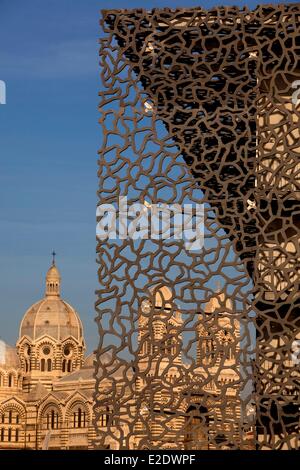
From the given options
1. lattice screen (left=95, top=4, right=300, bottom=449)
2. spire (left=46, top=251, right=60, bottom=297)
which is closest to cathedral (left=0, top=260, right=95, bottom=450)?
spire (left=46, top=251, right=60, bottom=297)

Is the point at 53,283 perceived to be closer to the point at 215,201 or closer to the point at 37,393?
the point at 37,393

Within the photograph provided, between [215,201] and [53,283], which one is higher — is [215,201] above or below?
below

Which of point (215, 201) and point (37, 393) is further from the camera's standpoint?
point (37, 393)

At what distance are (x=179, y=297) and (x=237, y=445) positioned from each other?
1346mm

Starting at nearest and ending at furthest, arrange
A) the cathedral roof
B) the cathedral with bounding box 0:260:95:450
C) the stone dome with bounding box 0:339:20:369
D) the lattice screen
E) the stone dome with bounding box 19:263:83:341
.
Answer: the lattice screen → the cathedral with bounding box 0:260:95:450 → the cathedral roof → the stone dome with bounding box 0:339:20:369 → the stone dome with bounding box 19:263:83:341

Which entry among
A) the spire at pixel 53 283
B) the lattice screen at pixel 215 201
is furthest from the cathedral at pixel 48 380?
the lattice screen at pixel 215 201

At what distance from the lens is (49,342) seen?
5359 centimetres

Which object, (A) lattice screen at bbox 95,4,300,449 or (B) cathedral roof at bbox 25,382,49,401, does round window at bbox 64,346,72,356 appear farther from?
(A) lattice screen at bbox 95,4,300,449

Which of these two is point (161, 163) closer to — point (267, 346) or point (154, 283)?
point (154, 283)

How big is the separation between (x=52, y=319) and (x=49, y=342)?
113cm

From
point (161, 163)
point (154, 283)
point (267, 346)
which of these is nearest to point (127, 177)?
point (161, 163)

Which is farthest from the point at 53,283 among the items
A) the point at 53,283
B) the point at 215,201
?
the point at 215,201

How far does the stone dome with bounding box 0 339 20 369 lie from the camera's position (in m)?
52.8

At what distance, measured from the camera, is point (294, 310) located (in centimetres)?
1027
